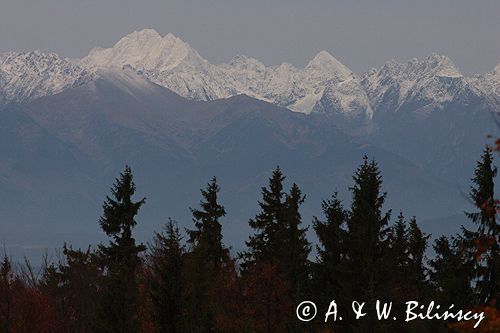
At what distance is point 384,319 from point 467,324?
1078 inches

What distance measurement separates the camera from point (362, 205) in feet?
169

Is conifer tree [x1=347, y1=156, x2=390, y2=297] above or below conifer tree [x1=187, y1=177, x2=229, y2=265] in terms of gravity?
below

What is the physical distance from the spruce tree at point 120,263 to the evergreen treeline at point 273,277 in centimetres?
6

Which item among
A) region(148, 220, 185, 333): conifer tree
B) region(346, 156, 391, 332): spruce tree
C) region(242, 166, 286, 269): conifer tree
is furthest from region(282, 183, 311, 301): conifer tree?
region(148, 220, 185, 333): conifer tree

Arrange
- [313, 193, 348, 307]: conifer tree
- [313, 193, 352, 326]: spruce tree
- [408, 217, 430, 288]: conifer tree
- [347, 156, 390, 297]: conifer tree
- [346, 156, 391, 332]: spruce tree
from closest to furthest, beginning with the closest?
[346, 156, 391, 332]: spruce tree < [347, 156, 390, 297]: conifer tree < [313, 193, 352, 326]: spruce tree < [313, 193, 348, 307]: conifer tree < [408, 217, 430, 288]: conifer tree

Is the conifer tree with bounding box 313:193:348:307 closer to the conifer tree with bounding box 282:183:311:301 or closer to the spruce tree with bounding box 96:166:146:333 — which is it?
the conifer tree with bounding box 282:183:311:301

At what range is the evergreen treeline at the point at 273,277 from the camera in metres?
45.9

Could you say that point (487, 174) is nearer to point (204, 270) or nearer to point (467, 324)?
point (204, 270)

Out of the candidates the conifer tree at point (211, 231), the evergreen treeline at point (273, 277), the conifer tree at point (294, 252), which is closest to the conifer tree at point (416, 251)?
the evergreen treeline at point (273, 277)

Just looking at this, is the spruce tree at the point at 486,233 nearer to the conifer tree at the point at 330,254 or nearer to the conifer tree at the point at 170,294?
the conifer tree at the point at 330,254

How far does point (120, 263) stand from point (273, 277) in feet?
23.0

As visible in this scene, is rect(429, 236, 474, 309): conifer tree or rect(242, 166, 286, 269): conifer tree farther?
rect(242, 166, 286, 269): conifer tree

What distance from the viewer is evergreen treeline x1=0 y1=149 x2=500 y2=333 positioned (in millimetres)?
45875

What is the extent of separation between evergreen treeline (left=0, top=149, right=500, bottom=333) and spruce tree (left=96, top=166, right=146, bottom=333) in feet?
0.19
